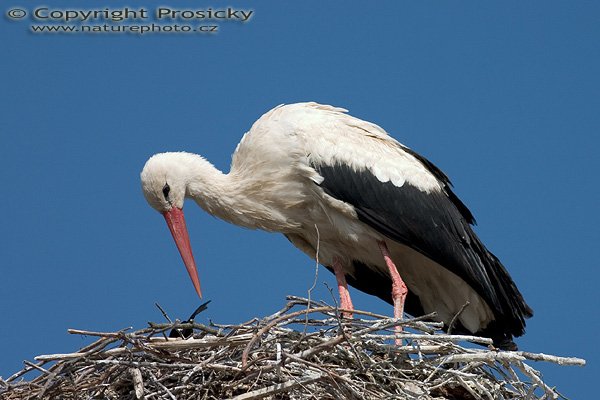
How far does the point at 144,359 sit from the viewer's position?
7086 mm

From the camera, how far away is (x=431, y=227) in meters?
8.81

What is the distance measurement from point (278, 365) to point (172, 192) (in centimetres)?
256

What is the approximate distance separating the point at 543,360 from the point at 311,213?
2249 millimetres

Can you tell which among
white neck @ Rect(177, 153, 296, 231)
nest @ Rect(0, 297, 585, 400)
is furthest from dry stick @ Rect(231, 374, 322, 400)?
white neck @ Rect(177, 153, 296, 231)

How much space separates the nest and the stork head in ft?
5.43

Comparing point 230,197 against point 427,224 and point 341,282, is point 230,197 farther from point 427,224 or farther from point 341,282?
point 427,224

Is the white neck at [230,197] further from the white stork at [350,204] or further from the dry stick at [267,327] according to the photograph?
the dry stick at [267,327]

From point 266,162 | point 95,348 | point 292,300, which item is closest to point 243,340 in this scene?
point 292,300

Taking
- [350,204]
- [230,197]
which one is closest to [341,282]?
[350,204]

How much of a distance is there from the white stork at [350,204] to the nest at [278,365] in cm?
137

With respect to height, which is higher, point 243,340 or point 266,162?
point 266,162

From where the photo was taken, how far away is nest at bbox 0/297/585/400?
6910 mm

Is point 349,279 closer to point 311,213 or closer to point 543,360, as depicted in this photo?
point 311,213

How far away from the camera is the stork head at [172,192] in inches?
351
